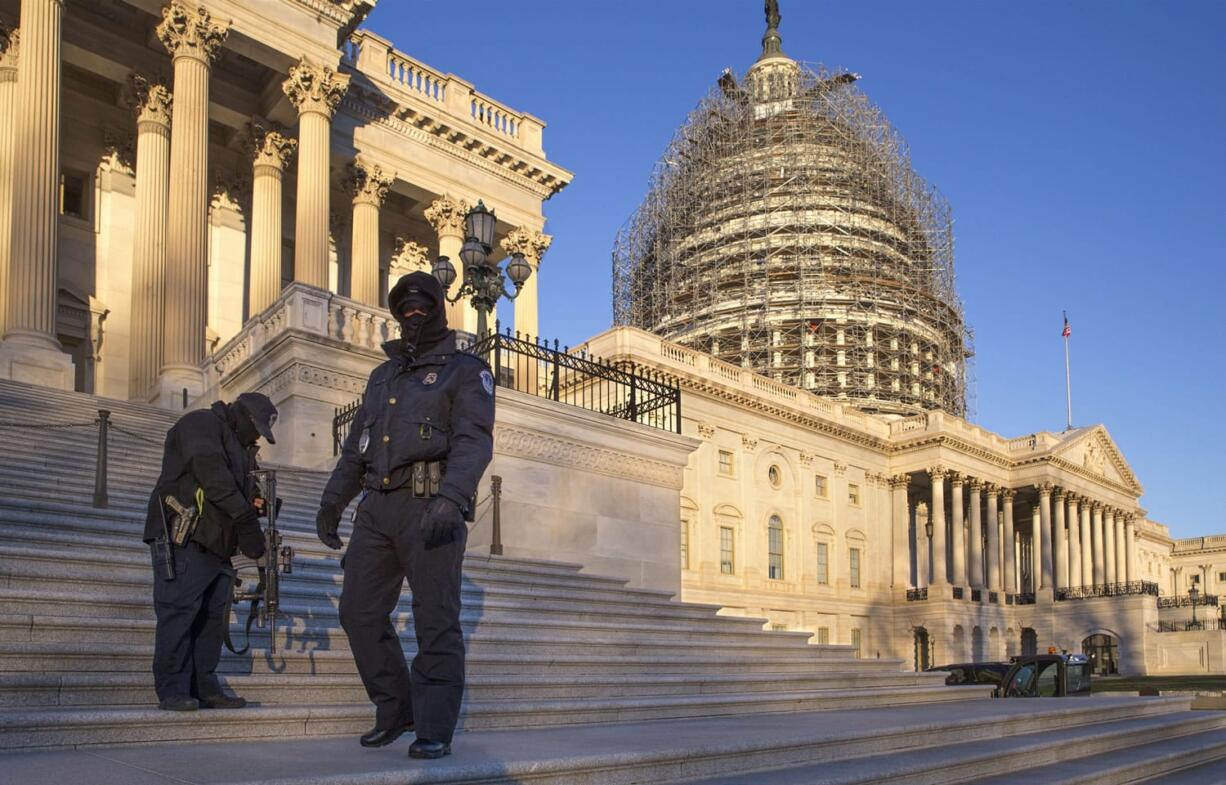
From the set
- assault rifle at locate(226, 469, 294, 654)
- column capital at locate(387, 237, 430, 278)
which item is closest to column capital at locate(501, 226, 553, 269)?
column capital at locate(387, 237, 430, 278)

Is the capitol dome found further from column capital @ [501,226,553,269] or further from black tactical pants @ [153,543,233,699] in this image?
black tactical pants @ [153,543,233,699]

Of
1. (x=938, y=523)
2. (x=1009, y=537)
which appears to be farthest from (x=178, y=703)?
(x=1009, y=537)

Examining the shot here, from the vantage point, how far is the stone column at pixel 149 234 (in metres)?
23.9

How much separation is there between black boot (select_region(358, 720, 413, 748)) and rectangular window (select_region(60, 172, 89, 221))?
25658 mm

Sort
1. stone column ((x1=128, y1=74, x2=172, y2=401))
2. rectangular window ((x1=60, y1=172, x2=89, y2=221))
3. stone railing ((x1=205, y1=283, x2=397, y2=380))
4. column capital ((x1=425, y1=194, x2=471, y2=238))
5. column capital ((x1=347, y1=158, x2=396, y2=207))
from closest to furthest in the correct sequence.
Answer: stone railing ((x1=205, y1=283, x2=397, y2=380)) → stone column ((x1=128, y1=74, x2=172, y2=401)) → rectangular window ((x1=60, y1=172, x2=89, y2=221)) → column capital ((x1=347, y1=158, x2=396, y2=207)) → column capital ((x1=425, y1=194, x2=471, y2=238))

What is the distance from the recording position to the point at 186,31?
24344mm

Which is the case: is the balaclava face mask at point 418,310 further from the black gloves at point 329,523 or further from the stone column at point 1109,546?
the stone column at point 1109,546

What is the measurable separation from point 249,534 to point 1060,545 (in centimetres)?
6808

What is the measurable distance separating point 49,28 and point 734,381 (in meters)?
35.3

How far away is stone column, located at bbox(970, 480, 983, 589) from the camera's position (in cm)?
6256

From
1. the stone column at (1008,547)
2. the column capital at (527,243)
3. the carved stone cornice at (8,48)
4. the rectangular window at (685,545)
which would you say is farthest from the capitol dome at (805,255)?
the carved stone cornice at (8,48)

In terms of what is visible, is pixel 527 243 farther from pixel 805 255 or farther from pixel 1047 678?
pixel 805 255

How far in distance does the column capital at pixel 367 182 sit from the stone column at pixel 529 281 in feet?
16.2

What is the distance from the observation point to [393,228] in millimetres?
35156
